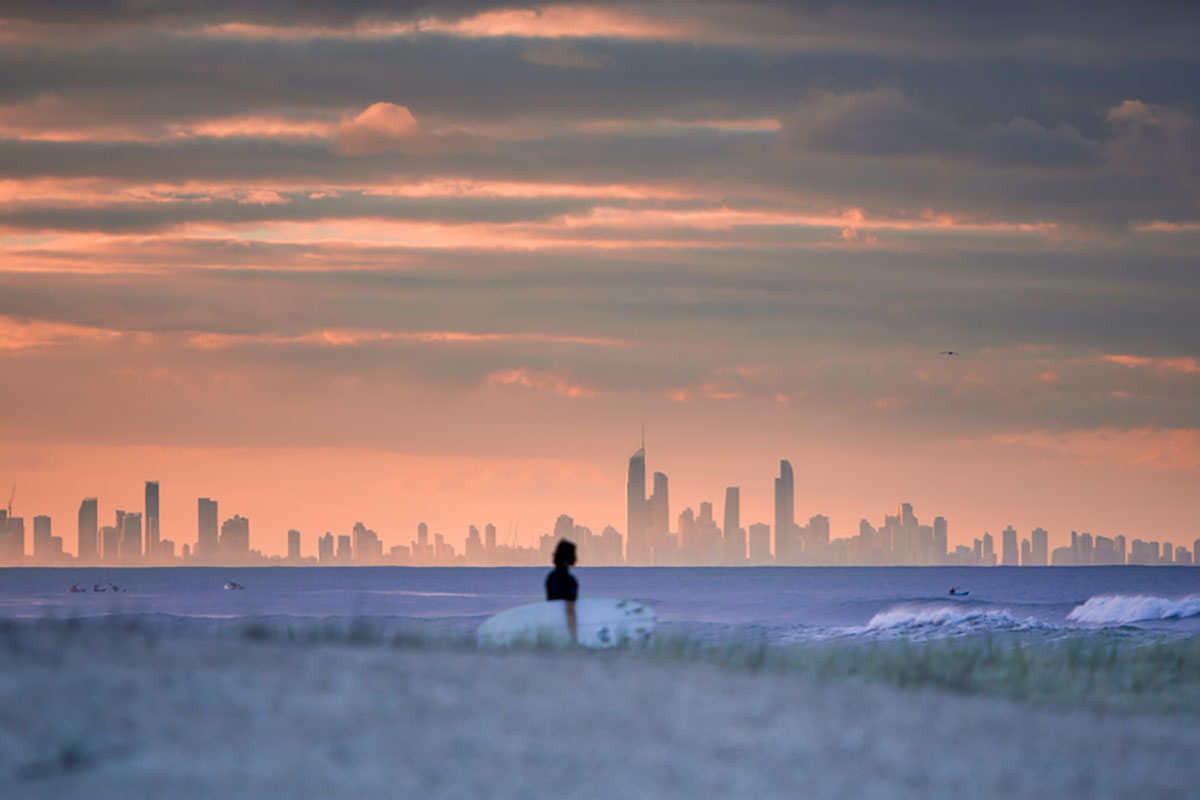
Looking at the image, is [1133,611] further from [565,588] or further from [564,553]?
[564,553]

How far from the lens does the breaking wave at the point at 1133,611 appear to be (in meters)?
56.8

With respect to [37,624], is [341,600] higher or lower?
lower

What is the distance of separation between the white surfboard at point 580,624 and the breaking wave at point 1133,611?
38445 millimetres

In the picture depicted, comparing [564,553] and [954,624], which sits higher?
[564,553]

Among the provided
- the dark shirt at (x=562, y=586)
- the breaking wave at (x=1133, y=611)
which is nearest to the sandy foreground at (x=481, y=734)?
the dark shirt at (x=562, y=586)

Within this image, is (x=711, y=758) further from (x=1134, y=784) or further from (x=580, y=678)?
(x=1134, y=784)

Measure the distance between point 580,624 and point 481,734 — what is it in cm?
940

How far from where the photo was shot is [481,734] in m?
12.0

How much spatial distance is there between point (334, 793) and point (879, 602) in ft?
212

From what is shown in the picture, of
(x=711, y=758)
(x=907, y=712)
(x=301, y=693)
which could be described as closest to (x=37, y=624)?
(x=301, y=693)

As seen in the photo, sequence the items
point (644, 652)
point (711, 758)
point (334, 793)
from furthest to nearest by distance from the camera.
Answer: point (644, 652), point (711, 758), point (334, 793)

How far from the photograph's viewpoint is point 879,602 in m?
71.6

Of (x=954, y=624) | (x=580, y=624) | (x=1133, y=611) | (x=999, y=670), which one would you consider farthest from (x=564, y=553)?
(x=1133, y=611)

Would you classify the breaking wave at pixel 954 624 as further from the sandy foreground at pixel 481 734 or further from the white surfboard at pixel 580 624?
the sandy foreground at pixel 481 734
